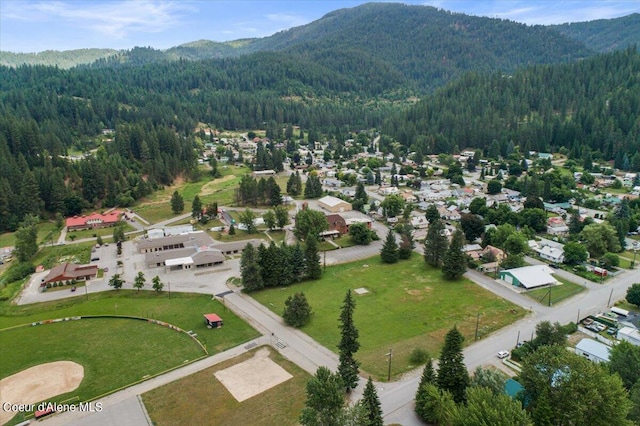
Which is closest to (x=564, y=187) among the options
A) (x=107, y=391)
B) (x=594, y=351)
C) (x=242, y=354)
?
(x=594, y=351)

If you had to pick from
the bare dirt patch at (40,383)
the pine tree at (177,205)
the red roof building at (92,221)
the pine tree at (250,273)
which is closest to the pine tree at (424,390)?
the pine tree at (250,273)

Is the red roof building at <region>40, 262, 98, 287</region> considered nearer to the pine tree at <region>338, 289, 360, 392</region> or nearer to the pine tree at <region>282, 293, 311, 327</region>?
the pine tree at <region>282, 293, 311, 327</region>

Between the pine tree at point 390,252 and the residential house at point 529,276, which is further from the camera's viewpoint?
the pine tree at point 390,252

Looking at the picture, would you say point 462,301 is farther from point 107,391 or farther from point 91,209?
point 91,209

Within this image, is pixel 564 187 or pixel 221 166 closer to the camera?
pixel 564 187

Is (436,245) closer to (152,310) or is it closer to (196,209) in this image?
(152,310)

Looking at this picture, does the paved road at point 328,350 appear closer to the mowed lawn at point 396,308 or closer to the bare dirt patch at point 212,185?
the mowed lawn at point 396,308
